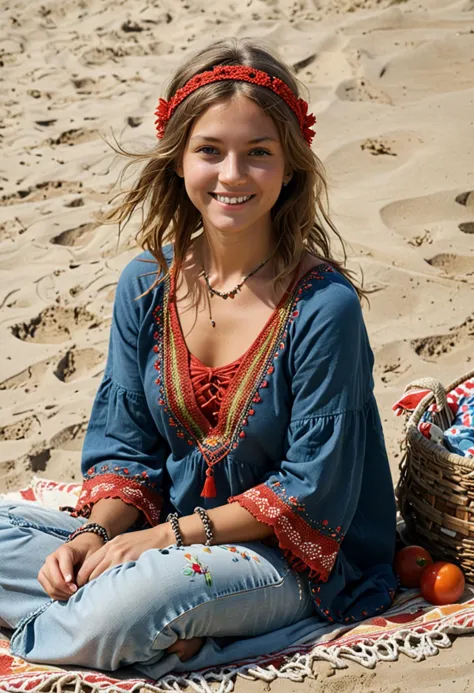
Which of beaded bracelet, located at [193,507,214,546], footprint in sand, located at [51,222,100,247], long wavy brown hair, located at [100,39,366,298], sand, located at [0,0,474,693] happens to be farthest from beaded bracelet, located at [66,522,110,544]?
footprint in sand, located at [51,222,100,247]

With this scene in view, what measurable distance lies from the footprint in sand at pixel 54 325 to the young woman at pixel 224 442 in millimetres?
1648

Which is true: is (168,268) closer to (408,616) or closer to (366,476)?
(366,476)

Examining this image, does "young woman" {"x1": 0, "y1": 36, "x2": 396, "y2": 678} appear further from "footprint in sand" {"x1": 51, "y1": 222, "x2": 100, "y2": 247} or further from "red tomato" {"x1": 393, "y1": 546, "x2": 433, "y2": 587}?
"footprint in sand" {"x1": 51, "y1": 222, "x2": 100, "y2": 247}

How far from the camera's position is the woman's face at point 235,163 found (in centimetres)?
274

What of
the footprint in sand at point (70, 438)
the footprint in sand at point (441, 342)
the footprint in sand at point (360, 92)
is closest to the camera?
the footprint in sand at point (70, 438)

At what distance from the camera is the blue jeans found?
2.61m

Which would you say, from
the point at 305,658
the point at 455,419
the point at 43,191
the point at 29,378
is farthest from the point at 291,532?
the point at 43,191

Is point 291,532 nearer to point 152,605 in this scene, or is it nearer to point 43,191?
point 152,605

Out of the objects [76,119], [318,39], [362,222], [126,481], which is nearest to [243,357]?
[126,481]

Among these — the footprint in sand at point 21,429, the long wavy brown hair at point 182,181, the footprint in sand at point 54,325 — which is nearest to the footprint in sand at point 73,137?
the footprint in sand at point 54,325

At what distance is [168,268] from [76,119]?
4101mm

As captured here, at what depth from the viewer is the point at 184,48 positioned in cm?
779

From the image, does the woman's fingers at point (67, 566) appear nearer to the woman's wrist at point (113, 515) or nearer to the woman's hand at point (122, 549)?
the woman's hand at point (122, 549)

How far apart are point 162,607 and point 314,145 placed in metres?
3.88
